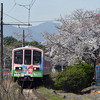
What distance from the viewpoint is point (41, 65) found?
1831 centimetres

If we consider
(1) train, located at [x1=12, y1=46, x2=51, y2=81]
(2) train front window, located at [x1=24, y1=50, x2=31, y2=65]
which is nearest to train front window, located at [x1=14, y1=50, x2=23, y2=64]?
(1) train, located at [x1=12, y1=46, x2=51, y2=81]

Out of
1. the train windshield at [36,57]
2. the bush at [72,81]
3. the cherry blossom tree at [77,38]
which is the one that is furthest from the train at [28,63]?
the cherry blossom tree at [77,38]

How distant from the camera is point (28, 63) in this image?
60.4 feet

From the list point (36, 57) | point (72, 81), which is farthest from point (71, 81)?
point (36, 57)

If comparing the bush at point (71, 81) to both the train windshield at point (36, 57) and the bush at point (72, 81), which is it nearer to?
the bush at point (72, 81)

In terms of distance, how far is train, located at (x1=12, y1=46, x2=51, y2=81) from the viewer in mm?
18203

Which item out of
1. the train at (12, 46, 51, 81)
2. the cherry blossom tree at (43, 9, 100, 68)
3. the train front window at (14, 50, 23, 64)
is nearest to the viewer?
the train at (12, 46, 51, 81)

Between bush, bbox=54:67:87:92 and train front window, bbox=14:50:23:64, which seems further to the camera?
bush, bbox=54:67:87:92

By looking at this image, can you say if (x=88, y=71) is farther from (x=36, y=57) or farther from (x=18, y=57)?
(x=18, y=57)

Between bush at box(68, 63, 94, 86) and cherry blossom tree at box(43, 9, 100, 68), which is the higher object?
cherry blossom tree at box(43, 9, 100, 68)

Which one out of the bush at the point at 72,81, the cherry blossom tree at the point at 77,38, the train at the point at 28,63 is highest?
the cherry blossom tree at the point at 77,38

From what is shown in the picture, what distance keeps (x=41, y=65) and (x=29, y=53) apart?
119 centimetres

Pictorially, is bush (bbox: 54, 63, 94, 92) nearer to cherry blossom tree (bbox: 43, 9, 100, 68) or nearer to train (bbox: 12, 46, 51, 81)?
train (bbox: 12, 46, 51, 81)

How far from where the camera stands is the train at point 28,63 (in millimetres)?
18203
